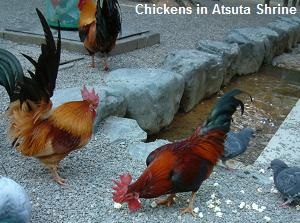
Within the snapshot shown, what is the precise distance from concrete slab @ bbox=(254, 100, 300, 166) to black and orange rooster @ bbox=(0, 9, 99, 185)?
1.83m

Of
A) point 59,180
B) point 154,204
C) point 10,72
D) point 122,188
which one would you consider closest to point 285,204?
point 154,204

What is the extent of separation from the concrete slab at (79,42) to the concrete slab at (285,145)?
99.2 inches

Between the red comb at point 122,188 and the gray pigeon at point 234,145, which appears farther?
the gray pigeon at point 234,145

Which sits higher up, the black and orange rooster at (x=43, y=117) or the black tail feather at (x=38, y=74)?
the black tail feather at (x=38, y=74)

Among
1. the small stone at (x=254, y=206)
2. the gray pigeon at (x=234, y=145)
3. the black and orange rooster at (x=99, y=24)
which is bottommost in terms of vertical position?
the small stone at (x=254, y=206)

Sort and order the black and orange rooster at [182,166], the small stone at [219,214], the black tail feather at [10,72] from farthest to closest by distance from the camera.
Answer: the black tail feather at [10,72]
the small stone at [219,214]
the black and orange rooster at [182,166]

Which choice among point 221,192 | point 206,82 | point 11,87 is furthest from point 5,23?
point 221,192

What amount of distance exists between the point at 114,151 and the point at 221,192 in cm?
94

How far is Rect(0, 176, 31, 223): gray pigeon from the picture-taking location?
2316 millimetres

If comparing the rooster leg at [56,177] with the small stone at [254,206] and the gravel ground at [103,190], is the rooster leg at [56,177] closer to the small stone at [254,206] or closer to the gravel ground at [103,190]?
the gravel ground at [103,190]

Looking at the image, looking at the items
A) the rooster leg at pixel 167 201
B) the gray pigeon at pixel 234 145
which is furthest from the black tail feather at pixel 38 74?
the gray pigeon at pixel 234 145

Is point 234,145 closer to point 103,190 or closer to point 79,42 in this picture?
point 103,190

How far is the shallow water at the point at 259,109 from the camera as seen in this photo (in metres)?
5.45

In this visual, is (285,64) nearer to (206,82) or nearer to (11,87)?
(206,82)
